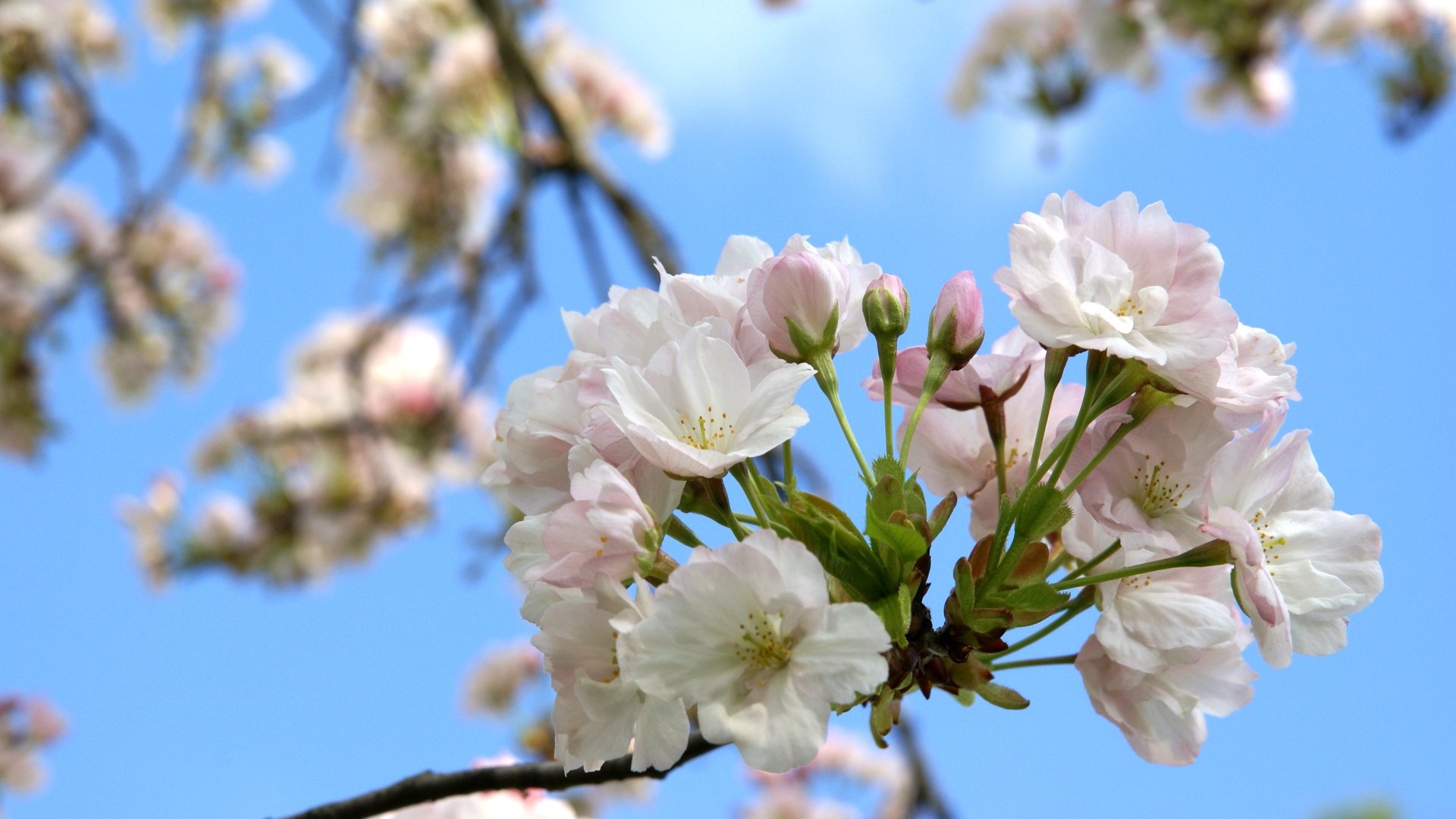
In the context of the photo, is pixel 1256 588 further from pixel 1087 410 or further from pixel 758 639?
pixel 758 639

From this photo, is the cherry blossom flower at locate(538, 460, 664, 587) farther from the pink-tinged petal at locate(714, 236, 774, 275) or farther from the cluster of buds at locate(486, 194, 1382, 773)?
the pink-tinged petal at locate(714, 236, 774, 275)

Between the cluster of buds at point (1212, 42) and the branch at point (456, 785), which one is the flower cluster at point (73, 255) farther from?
the cluster of buds at point (1212, 42)

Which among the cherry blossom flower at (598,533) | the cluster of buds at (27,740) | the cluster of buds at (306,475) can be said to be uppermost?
the cluster of buds at (306,475)

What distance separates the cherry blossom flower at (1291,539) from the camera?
0.69 m

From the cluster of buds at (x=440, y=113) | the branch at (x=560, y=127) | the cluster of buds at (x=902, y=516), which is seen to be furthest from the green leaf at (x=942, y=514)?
the cluster of buds at (x=440, y=113)

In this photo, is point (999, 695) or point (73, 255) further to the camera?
point (73, 255)

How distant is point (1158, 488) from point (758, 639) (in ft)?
0.90

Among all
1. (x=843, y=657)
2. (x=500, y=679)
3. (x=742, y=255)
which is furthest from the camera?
(x=500, y=679)

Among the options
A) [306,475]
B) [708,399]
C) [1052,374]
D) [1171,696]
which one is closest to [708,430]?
[708,399]

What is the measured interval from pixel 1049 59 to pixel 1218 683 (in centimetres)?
538

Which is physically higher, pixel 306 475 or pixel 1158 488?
pixel 306 475

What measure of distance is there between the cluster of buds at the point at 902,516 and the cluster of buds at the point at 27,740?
2719 mm

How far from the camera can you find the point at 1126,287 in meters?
0.72

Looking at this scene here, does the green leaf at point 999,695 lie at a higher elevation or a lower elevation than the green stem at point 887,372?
lower
